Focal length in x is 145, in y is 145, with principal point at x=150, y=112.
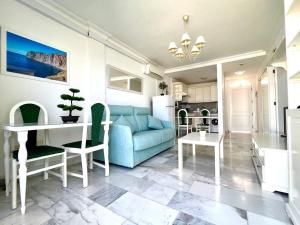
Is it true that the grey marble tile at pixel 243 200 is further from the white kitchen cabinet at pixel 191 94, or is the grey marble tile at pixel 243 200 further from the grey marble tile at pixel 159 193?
the white kitchen cabinet at pixel 191 94

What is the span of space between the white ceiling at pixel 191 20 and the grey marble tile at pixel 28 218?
2.62 meters

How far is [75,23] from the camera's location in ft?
8.19

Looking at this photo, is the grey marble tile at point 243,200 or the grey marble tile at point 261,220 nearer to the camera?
the grey marble tile at point 261,220

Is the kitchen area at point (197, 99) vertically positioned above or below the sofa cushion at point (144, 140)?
Result: above

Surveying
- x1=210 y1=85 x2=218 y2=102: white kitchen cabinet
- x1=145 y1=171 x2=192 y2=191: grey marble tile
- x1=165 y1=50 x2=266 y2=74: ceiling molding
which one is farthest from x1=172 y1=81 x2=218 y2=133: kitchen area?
x1=145 y1=171 x2=192 y2=191: grey marble tile

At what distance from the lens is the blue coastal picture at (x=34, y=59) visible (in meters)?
1.84

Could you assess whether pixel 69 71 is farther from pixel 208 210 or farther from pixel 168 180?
pixel 208 210

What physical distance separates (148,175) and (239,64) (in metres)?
4.47

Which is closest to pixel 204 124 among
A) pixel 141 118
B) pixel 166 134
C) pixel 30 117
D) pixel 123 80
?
pixel 166 134

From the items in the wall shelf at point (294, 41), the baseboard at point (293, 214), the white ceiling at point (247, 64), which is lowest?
the baseboard at point (293, 214)

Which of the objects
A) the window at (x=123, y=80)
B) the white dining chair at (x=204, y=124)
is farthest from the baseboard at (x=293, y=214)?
the white dining chair at (x=204, y=124)

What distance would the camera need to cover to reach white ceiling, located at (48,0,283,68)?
2160 mm

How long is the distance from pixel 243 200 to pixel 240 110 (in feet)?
19.4

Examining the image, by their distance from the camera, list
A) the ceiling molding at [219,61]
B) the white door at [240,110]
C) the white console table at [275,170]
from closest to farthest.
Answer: the white console table at [275,170] → the ceiling molding at [219,61] → the white door at [240,110]
